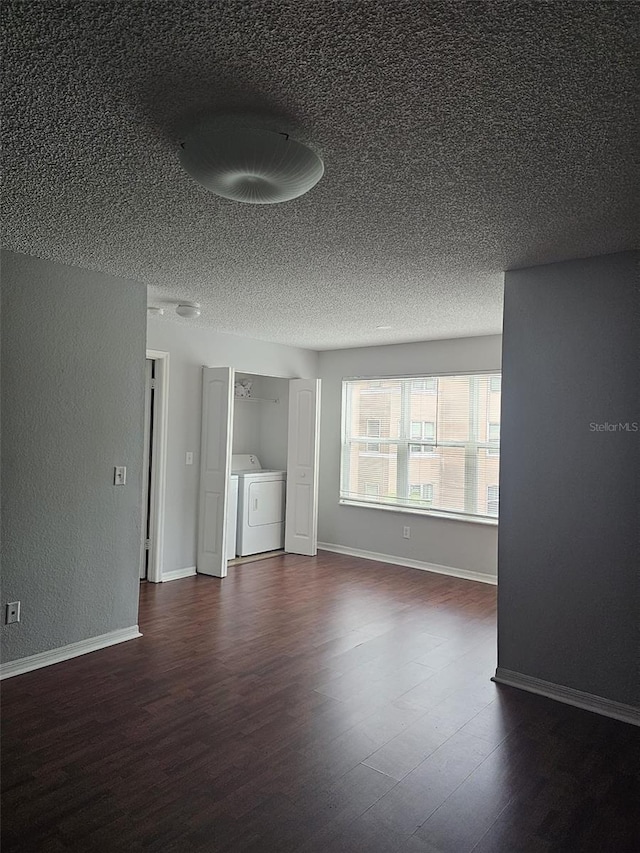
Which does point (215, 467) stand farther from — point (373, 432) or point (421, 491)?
point (421, 491)

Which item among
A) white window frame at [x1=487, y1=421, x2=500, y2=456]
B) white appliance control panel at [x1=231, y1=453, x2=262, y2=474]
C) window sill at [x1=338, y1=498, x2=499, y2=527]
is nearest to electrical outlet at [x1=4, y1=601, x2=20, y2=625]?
white appliance control panel at [x1=231, y1=453, x2=262, y2=474]

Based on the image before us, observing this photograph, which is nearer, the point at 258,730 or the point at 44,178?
the point at 44,178

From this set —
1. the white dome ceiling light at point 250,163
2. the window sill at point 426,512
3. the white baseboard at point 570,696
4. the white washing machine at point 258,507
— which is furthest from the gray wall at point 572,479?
the white washing machine at point 258,507

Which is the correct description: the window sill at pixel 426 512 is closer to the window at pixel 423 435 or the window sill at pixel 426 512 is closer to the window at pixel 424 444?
the window at pixel 424 444

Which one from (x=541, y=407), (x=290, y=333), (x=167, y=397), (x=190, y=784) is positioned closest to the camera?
(x=190, y=784)

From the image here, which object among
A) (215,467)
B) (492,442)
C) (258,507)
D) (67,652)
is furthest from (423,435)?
(67,652)

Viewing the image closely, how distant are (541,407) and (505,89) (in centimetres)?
201

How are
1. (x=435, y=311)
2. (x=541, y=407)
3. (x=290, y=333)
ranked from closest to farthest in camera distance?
(x=541, y=407) → (x=435, y=311) → (x=290, y=333)

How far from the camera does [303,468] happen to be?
6602 millimetres

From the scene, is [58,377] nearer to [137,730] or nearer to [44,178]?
[44,178]

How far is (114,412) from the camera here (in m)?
3.85

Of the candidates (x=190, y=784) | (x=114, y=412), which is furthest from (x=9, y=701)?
(x=114, y=412)

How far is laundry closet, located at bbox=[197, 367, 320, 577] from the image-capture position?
5.57 metres

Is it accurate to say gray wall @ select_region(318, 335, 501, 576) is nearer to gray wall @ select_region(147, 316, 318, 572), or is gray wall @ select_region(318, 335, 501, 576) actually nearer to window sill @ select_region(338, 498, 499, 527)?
window sill @ select_region(338, 498, 499, 527)
